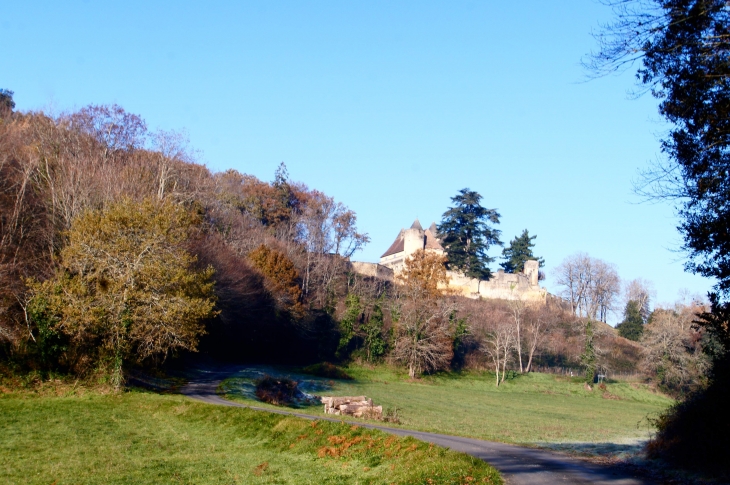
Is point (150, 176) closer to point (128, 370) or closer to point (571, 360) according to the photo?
point (128, 370)

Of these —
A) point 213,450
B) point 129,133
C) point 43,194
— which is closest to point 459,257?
point 129,133

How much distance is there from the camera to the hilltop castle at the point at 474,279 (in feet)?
236

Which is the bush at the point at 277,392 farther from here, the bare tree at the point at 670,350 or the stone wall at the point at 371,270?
the stone wall at the point at 371,270

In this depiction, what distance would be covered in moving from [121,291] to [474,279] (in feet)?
191

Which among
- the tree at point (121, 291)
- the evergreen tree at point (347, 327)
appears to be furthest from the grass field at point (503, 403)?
the tree at point (121, 291)

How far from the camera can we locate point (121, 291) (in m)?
22.6

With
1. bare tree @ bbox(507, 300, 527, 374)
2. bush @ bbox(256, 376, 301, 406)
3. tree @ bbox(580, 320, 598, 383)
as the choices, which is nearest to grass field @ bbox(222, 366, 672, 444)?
bush @ bbox(256, 376, 301, 406)

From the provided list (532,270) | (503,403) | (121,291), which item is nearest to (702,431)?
(121,291)

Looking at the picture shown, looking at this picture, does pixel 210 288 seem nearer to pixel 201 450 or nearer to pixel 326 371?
pixel 201 450

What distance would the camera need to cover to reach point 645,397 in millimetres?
49812

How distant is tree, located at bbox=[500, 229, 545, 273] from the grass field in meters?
32.4

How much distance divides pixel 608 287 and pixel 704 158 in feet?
260

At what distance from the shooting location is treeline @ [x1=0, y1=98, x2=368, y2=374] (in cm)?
2256

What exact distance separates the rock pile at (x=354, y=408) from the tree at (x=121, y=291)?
18.5 ft
